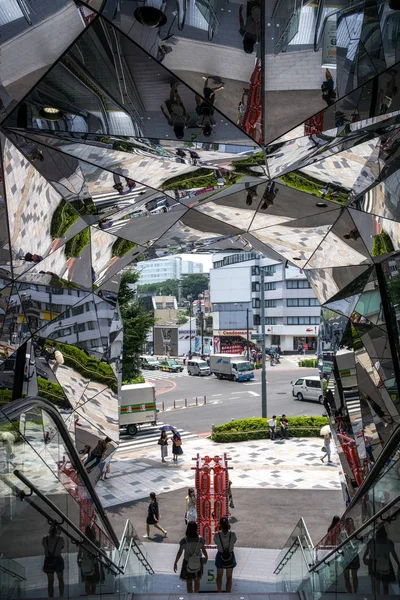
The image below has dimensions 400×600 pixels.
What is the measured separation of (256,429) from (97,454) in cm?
1197

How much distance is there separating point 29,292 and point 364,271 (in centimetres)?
599

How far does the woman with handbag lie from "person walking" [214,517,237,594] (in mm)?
3430

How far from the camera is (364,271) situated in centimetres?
940

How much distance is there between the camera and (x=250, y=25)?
427cm

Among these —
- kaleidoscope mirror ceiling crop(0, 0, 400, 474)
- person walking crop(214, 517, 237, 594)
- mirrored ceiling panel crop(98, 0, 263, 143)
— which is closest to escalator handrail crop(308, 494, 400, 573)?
person walking crop(214, 517, 237, 594)

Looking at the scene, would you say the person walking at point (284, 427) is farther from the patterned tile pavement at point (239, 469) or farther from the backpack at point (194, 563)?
the backpack at point (194, 563)

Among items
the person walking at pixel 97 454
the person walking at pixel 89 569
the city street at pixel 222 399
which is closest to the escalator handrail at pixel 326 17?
the person walking at pixel 89 569

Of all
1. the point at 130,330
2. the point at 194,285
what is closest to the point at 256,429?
the point at 130,330

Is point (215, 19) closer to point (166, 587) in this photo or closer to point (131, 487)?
point (166, 587)

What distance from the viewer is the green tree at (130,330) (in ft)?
70.0

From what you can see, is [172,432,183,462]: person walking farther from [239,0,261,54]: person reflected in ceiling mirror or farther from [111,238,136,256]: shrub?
[239,0,261,54]: person reflected in ceiling mirror

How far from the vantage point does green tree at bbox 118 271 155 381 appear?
70.0ft

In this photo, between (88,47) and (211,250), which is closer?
(88,47)

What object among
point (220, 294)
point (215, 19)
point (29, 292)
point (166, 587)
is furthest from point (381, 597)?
point (220, 294)
